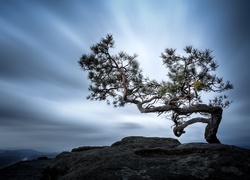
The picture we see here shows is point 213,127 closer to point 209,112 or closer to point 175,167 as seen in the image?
point 209,112

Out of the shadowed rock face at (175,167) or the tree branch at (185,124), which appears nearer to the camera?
the shadowed rock face at (175,167)

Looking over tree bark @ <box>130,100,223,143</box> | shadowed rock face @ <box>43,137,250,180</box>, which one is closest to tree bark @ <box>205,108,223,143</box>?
tree bark @ <box>130,100,223,143</box>

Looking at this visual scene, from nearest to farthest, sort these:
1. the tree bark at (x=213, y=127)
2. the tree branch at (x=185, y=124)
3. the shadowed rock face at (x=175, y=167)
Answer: the shadowed rock face at (x=175, y=167), the tree bark at (x=213, y=127), the tree branch at (x=185, y=124)

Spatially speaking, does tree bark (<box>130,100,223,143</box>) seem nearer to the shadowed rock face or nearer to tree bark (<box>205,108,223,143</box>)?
tree bark (<box>205,108,223,143</box>)

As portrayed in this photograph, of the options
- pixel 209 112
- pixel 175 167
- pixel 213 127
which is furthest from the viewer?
pixel 209 112

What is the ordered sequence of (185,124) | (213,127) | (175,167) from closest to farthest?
(175,167), (213,127), (185,124)

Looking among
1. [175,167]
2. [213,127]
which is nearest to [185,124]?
[213,127]

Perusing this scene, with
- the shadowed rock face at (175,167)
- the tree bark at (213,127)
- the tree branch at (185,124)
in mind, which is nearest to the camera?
the shadowed rock face at (175,167)

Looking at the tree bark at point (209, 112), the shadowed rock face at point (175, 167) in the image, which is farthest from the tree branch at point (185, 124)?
the shadowed rock face at point (175, 167)

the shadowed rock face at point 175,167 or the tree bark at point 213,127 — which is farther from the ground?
the tree bark at point 213,127

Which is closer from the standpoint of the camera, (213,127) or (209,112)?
(213,127)

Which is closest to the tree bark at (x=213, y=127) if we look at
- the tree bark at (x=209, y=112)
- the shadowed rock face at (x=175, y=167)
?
the tree bark at (x=209, y=112)

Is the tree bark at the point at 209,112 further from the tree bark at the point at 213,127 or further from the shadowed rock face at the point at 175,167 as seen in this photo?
the shadowed rock face at the point at 175,167

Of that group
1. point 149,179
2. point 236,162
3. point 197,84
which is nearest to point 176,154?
point 236,162
